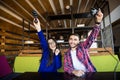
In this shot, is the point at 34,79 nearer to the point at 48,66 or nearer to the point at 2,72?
the point at 48,66

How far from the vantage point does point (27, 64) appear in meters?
2.47

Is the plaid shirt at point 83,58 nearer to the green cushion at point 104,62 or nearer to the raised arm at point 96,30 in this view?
the raised arm at point 96,30

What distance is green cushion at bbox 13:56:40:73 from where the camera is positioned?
2455mm

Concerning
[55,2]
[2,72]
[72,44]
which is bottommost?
[2,72]

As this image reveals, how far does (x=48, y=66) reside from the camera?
1.90 metres

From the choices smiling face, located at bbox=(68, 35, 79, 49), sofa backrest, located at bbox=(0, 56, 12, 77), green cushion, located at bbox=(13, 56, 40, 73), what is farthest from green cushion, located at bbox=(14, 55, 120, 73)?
smiling face, located at bbox=(68, 35, 79, 49)

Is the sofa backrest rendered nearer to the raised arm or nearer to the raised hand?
the raised arm

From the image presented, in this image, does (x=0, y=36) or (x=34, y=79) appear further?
(x=0, y=36)

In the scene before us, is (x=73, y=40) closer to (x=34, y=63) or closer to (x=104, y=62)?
(x=104, y=62)

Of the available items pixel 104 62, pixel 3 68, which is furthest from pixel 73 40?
pixel 3 68

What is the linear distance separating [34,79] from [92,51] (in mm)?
1531

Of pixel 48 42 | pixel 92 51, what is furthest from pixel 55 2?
pixel 48 42

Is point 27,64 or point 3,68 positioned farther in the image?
point 27,64

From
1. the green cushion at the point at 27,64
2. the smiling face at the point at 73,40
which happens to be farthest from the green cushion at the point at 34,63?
the smiling face at the point at 73,40
